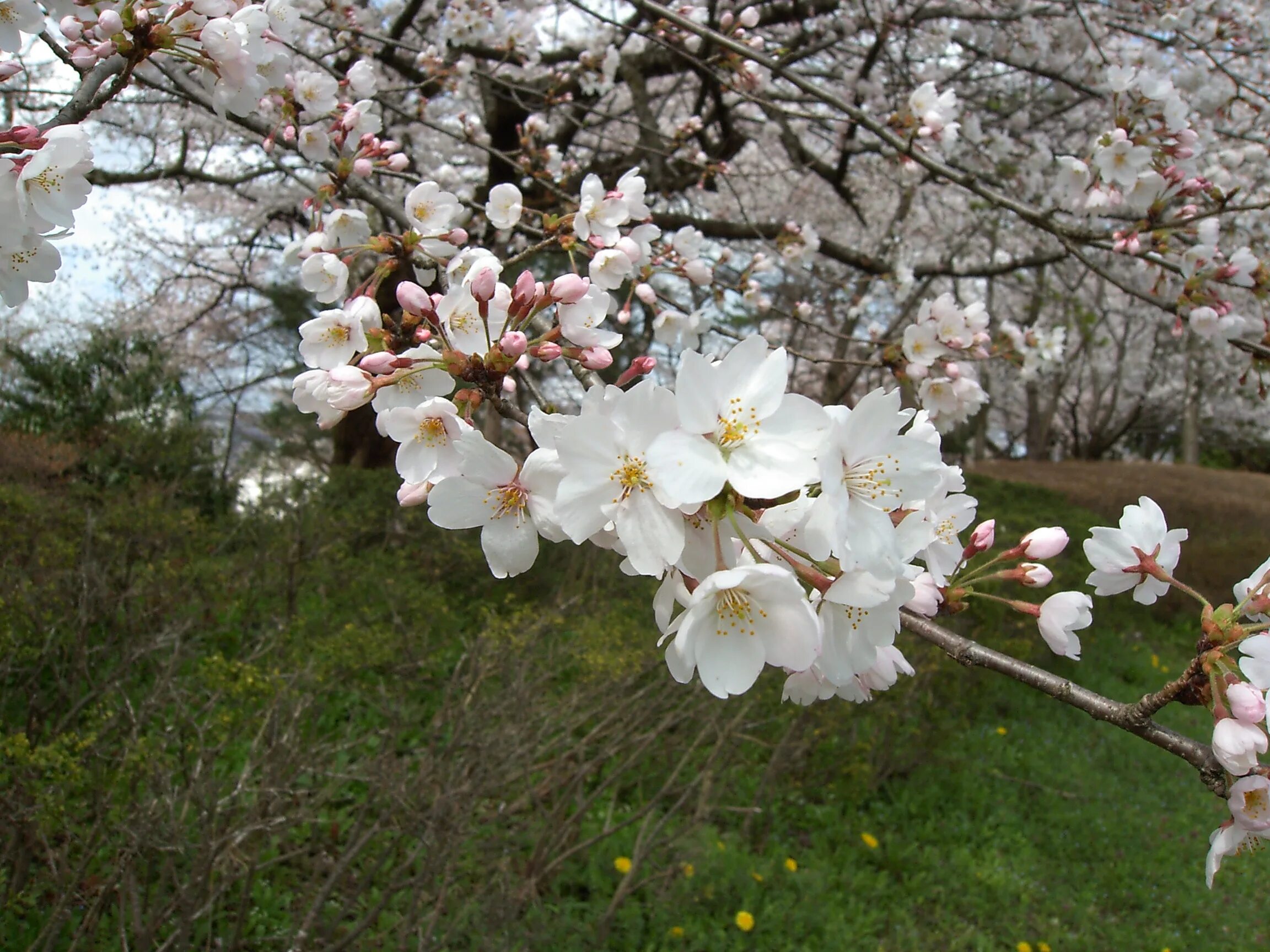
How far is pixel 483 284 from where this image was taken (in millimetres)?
991

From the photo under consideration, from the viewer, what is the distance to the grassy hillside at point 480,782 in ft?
7.09

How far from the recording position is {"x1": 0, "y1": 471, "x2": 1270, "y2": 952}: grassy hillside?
2160 mm

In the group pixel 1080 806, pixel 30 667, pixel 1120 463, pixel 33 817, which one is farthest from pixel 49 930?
pixel 1120 463

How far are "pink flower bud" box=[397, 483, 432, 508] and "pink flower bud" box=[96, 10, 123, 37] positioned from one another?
836 millimetres

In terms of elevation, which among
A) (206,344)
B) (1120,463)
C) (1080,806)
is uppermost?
(1080,806)

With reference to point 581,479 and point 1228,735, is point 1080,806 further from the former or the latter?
point 581,479

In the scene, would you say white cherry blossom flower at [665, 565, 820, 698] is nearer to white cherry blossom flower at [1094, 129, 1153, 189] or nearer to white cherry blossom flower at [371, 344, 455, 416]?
white cherry blossom flower at [371, 344, 455, 416]

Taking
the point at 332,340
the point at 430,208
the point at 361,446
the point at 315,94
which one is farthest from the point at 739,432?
the point at 361,446

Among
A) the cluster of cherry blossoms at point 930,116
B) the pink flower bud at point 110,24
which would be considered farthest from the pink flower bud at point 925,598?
the cluster of cherry blossoms at point 930,116

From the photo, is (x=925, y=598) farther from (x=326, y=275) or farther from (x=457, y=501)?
(x=326, y=275)

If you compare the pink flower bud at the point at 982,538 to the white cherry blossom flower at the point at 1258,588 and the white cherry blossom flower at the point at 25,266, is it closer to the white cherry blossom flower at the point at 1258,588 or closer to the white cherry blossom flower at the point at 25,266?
the white cherry blossom flower at the point at 1258,588

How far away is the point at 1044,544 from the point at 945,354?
1.24 m

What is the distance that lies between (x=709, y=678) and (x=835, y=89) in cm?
730

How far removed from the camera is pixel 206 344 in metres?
13.4
